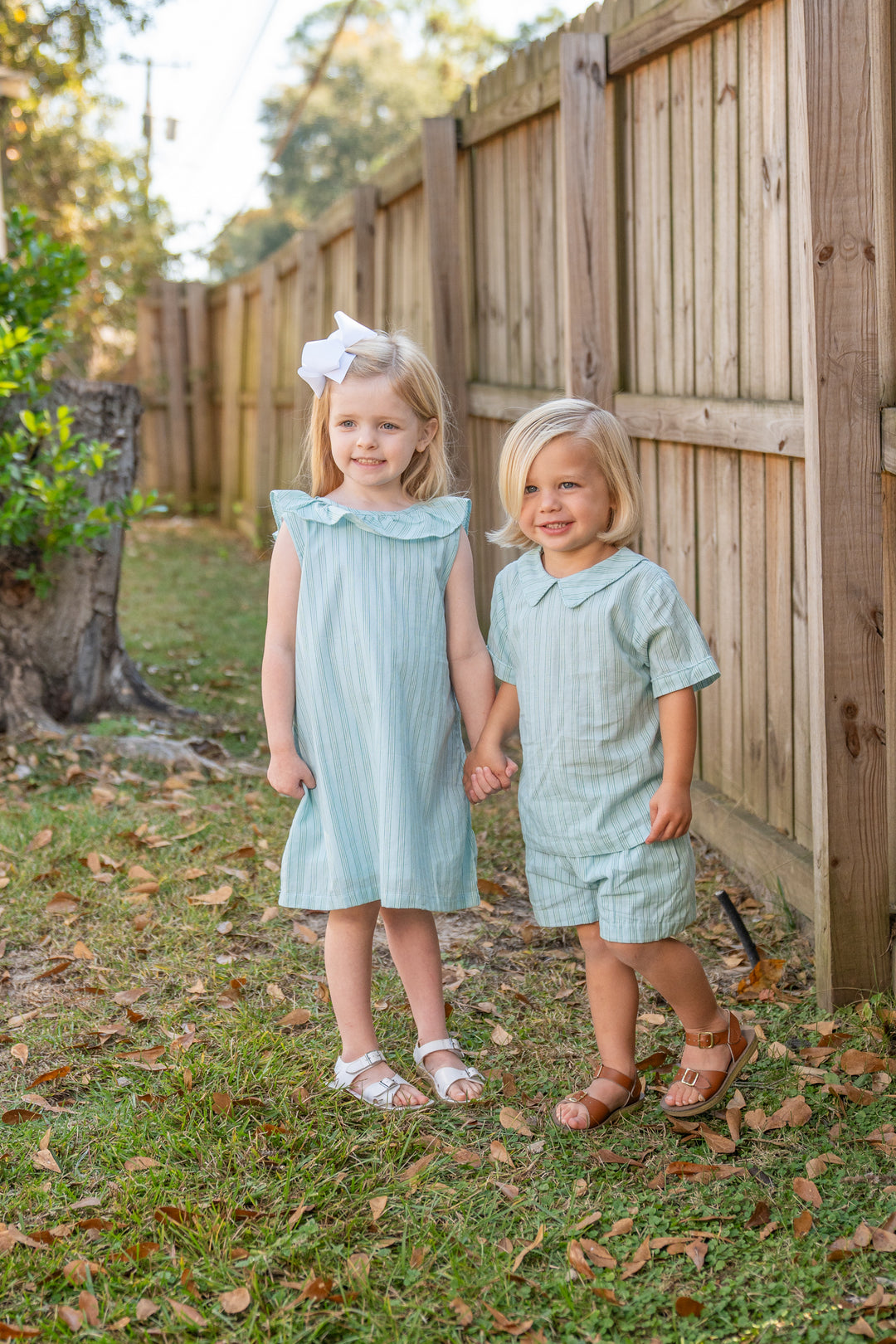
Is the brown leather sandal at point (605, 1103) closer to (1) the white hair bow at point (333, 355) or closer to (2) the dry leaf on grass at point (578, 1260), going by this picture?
(2) the dry leaf on grass at point (578, 1260)

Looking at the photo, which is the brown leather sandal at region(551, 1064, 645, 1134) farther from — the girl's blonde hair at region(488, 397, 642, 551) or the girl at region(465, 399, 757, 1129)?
the girl's blonde hair at region(488, 397, 642, 551)

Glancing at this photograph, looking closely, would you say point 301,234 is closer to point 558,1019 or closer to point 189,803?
point 189,803

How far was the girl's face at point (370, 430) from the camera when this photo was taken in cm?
246

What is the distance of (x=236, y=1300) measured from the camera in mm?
1943

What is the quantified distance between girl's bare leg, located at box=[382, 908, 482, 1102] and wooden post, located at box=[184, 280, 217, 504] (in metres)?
12.1

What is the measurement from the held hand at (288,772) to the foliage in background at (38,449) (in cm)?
259

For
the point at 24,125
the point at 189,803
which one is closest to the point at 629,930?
the point at 189,803

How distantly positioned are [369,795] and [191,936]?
1124 mm

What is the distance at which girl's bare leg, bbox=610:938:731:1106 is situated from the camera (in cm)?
235

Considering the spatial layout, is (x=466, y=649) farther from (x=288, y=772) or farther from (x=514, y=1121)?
(x=514, y=1121)

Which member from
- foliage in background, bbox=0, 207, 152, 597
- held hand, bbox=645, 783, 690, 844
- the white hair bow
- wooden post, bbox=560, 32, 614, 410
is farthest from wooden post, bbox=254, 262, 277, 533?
held hand, bbox=645, 783, 690, 844

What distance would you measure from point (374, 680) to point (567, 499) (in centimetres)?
53

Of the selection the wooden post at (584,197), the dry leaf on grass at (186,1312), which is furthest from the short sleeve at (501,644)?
the wooden post at (584,197)

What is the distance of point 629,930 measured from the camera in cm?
230
